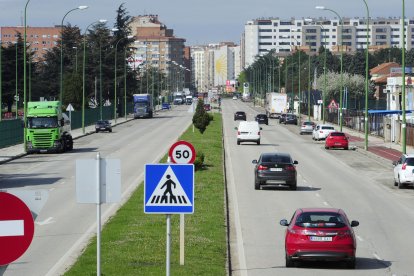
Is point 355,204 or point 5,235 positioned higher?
point 5,235

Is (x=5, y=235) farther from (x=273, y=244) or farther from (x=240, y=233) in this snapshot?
(x=240, y=233)

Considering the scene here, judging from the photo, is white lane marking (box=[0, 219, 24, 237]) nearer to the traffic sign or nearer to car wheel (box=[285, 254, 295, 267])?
the traffic sign

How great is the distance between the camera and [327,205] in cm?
3288

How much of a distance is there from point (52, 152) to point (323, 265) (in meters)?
43.8

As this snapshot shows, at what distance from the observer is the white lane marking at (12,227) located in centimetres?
744

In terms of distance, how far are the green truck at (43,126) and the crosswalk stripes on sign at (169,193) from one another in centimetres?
4726

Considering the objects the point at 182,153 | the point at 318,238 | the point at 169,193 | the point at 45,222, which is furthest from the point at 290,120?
the point at 169,193

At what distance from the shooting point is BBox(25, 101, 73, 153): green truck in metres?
60.3

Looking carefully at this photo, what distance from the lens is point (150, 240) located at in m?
21.7

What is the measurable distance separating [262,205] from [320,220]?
42.7 feet

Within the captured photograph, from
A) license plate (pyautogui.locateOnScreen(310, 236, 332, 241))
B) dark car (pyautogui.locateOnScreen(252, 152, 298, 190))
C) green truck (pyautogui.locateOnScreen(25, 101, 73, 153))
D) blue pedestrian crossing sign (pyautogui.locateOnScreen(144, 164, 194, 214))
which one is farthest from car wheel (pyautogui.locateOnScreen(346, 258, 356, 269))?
green truck (pyautogui.locateOnScreen(25, 101, 73, 153))

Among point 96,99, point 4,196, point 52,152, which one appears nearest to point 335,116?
point 96,99

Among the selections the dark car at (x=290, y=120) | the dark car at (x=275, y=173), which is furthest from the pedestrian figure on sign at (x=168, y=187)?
the dark car at (x=290, y=120)

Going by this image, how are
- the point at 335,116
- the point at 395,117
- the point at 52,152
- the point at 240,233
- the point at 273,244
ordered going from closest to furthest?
1. the point at 273,244
2. the point at 240,233
3. the point at 52,152
4. the point at 395,117
5. the point at 335,116
